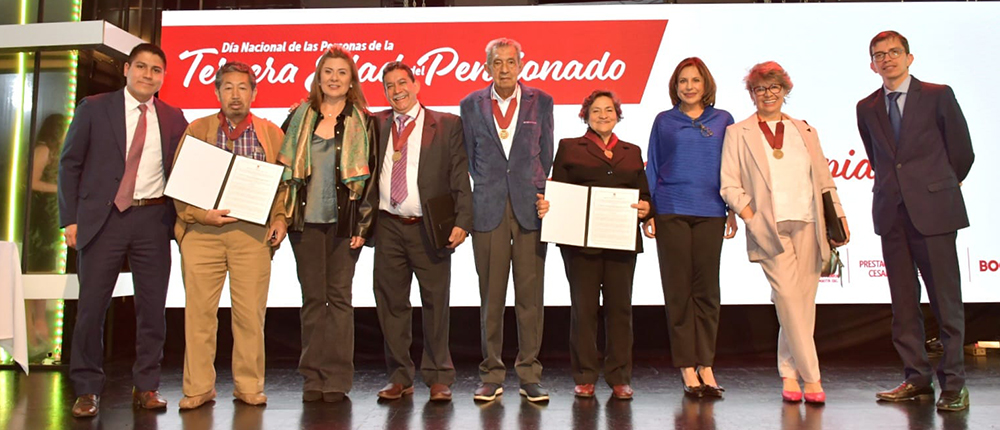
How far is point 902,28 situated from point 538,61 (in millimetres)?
2289

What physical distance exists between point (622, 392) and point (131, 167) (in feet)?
7.64

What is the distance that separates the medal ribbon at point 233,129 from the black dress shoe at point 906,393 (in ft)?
9.92

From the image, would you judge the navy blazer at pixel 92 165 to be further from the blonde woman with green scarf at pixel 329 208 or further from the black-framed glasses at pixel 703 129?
the black-framed glasses at pixel 703 129

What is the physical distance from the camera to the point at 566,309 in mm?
4883

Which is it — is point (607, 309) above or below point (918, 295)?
below

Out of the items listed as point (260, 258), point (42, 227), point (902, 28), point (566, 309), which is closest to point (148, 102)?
point (260, 258)

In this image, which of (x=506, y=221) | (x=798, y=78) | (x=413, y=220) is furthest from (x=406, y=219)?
(x=798, y=78)

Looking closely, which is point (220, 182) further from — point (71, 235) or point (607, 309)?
point (607, 309)

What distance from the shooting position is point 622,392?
323 centimetres

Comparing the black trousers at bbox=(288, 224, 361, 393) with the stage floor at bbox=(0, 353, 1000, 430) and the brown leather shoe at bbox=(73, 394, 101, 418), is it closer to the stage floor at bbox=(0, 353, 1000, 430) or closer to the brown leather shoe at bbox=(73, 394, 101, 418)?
the stage floor at bbox=(0, 353, 1000, 430)

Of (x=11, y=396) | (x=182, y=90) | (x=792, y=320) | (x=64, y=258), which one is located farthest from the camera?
(x=182, y=90)

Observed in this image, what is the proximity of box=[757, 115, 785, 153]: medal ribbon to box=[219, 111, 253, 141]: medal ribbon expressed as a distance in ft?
7.39

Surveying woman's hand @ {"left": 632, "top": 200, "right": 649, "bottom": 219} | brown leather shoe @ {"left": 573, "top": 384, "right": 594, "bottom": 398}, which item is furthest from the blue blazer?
brown leather shoe @ {"left": 573, "top": 384, "right": 594, "bottom": 398}

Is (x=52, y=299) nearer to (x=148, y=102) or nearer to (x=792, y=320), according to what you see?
(x=148, y=102)
